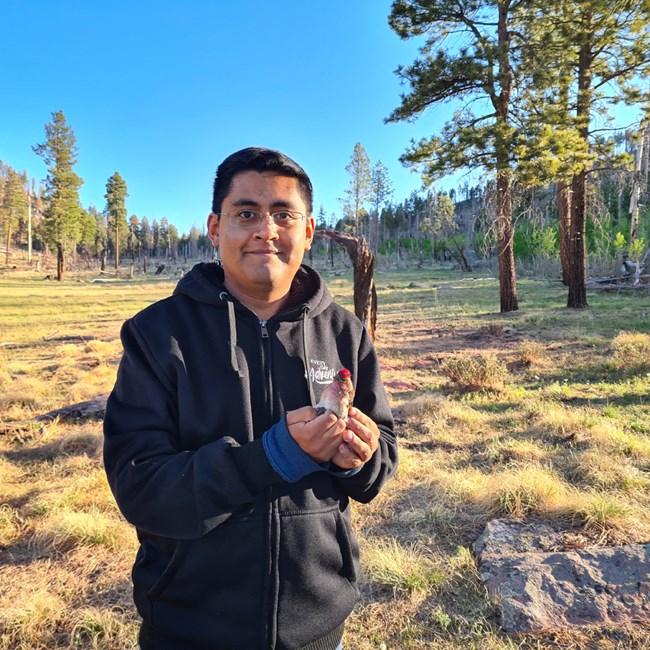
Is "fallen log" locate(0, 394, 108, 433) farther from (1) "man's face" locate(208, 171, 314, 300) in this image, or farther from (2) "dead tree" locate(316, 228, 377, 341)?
(1) "man's face" locate(208, 171, 314, 300)

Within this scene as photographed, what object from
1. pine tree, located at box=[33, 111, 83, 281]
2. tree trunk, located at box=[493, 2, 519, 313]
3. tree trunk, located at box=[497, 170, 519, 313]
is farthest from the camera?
pine tree, located at box=[33, 111, 83, 281]

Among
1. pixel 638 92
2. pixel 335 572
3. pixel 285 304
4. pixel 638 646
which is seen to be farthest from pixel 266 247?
pixel 638 92

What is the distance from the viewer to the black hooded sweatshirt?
4.11 ft

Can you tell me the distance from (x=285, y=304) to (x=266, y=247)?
0.88ft

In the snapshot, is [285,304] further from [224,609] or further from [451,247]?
[451,247]

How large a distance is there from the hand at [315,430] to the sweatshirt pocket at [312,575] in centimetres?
33

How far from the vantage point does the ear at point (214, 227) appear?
1680 mm

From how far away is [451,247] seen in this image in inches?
2489

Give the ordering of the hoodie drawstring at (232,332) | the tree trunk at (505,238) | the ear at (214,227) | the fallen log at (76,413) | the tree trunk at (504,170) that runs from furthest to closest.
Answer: the tree trunk at (505,238) → the tree trunk at (504,170) → the fallen log at (76,413) → the ear at (214,227) → the hoodie drawstring at (232,332)

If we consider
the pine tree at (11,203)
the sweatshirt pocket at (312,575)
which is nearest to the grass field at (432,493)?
the sweatshirt pocket at (312,575)

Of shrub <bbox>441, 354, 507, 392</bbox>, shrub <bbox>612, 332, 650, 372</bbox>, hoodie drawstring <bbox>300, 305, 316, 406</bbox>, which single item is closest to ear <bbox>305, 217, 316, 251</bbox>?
hoodie drawstring <bbox>300, 305, 316, 406</bbox>

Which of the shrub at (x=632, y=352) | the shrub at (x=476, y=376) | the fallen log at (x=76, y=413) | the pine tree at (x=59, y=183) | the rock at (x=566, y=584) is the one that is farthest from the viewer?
the pine tree at (x=59, y=183)

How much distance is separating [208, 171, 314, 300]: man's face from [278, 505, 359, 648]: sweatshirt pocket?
82 cm

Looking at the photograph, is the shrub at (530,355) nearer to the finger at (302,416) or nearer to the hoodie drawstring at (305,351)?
the hoodie drawstring at (305,351)
